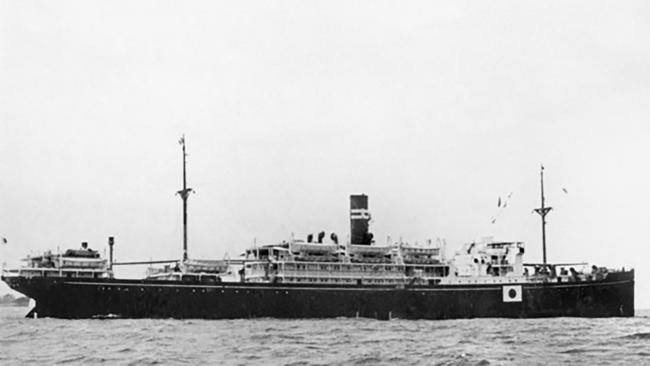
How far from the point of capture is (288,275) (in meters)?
51.8

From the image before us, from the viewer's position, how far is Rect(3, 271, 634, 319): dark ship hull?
4688cm

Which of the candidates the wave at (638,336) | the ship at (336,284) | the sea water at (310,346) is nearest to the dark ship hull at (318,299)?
the ship at (336,284)

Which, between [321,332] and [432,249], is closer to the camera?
[321,332]

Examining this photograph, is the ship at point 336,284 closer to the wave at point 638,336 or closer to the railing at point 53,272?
the railing at point 53,272

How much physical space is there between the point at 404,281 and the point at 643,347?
95.2 ft

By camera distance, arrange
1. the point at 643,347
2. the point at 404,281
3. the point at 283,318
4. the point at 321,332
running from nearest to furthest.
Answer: the point at 643,347, the point at 321,332, the point at 283,318, the point at 404,281

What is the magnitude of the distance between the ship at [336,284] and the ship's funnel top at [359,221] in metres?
0.06

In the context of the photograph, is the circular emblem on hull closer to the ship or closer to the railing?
the ship

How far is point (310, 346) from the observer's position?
28266 millimetres

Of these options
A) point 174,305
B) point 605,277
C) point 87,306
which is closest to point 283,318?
→ point 174,305

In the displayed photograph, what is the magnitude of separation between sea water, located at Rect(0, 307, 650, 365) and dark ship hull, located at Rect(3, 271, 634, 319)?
7366mm

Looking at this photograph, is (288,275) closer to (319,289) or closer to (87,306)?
(319,289)

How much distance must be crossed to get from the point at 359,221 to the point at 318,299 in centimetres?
697

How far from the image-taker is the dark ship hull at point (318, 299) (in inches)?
1845
